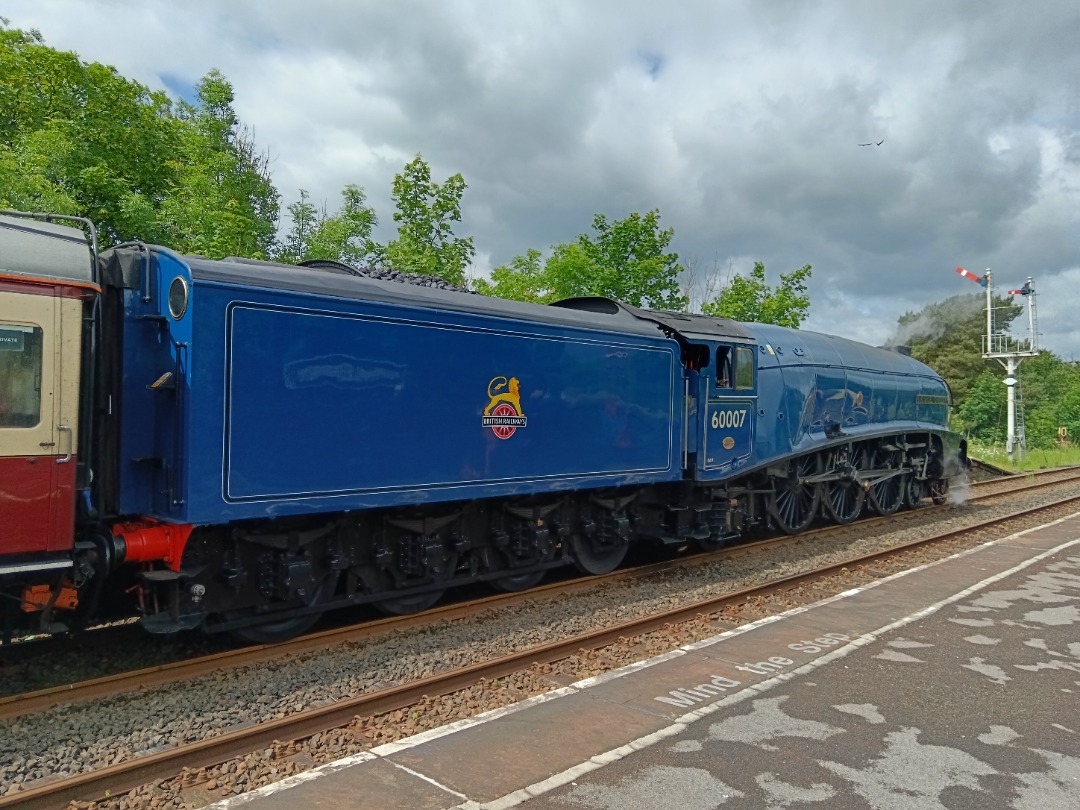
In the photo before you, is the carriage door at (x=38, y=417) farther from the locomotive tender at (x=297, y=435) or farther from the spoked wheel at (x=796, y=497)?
the spoked wheel at (x=796, y=497)

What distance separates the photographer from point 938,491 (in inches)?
661

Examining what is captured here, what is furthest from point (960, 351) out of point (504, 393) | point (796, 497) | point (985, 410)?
point (504, 393)

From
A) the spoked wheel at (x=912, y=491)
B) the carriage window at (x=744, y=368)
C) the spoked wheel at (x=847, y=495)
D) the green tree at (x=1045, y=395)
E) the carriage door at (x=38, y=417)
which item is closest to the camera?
the carriage door at (x=38, y=417)

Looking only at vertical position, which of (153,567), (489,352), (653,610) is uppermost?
(489,352)

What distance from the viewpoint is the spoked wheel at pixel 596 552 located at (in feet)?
29.0

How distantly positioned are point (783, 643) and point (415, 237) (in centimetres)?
1230

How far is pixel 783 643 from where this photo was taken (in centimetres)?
655

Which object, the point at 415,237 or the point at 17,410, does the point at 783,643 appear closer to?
the point at 17,410

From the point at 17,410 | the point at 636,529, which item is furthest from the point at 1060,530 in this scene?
the point at 17,410

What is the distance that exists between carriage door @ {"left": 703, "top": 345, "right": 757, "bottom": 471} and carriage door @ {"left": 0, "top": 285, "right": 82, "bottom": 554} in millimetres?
7010

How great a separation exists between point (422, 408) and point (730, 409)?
4990 mm

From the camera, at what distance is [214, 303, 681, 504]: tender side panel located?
555 centimetres

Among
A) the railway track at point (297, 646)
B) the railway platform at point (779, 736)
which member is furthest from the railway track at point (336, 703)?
the railway platform at point (779, 736)

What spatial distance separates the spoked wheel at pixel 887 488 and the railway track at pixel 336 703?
660cm
